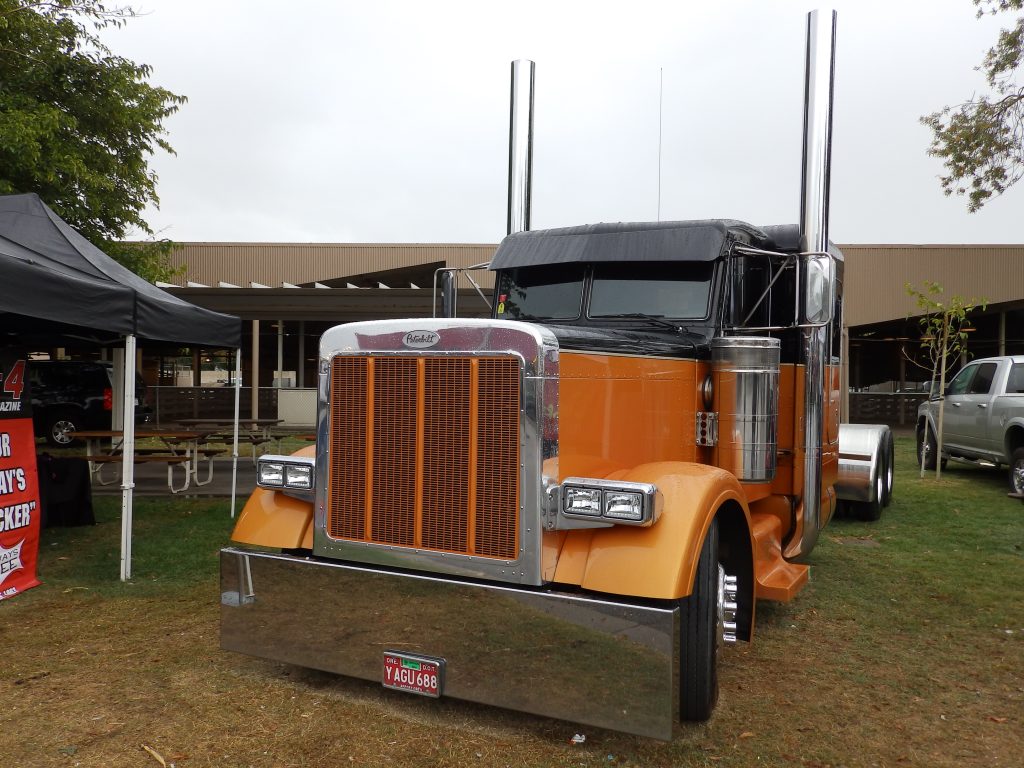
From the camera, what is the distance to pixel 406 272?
2391cm

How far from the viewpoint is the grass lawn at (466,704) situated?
3188mm

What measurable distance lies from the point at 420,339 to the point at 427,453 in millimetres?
485

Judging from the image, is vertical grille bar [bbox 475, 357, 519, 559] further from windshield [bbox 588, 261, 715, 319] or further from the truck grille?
windshield [bbox 588, 261, 715, 319]

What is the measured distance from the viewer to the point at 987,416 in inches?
420

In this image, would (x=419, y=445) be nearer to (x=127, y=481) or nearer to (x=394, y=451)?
(x=394, y=451)

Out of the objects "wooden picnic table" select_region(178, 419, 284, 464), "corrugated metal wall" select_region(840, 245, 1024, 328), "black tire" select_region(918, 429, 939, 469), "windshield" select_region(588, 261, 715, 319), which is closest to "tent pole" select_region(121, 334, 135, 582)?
"windshield" select_region(588, 261, 715, 319)

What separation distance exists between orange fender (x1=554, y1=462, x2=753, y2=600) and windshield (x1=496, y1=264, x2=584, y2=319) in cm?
167

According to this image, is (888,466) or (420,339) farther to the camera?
(888,466)

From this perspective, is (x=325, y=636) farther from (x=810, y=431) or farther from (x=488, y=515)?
(x=810, y=431)

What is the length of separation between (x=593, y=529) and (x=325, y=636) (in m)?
1.27

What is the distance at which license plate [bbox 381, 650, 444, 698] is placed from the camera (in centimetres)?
315

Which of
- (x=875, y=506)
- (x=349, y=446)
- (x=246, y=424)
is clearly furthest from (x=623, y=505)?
(x=246, y=424)

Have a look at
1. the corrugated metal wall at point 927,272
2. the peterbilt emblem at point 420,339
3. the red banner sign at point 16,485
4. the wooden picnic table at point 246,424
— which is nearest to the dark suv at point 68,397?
the wooden picnic table at point 246,424

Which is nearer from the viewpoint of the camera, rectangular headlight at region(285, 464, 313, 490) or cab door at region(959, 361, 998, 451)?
rectangular headlight at region(285, 464, 313, 490)
